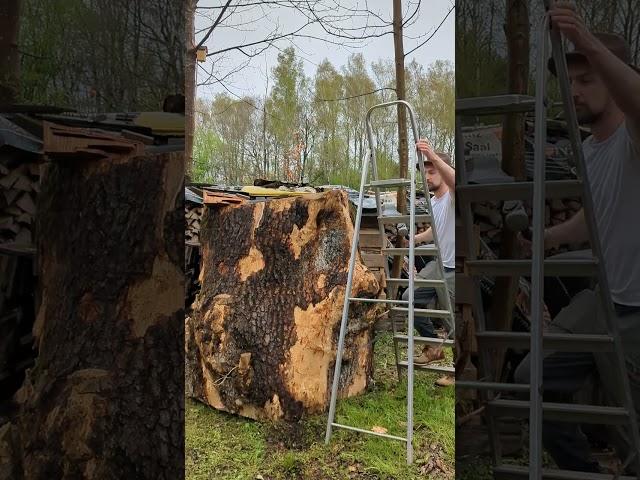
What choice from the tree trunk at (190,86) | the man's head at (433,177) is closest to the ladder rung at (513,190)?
the man's head at (433,177)

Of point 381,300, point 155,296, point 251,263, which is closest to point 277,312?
point 251,263

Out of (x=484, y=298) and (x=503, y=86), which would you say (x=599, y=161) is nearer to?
(x=503, y=86)

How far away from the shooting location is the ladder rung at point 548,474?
1417mm

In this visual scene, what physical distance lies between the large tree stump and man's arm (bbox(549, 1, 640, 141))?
1.00m

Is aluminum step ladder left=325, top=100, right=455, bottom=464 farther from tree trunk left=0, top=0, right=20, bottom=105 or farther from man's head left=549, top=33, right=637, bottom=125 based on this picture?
tree trunk left=0, top=0, right=20, bottom=105

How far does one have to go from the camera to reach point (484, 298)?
149cm

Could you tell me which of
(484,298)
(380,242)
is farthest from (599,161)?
(380,242)

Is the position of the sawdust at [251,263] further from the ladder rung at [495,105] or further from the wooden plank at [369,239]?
the ladder rung at [495,105]

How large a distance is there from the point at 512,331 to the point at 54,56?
1.38m

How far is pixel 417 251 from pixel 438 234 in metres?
0.18

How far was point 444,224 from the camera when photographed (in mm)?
2320

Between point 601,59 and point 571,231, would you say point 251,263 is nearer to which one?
point 571,231

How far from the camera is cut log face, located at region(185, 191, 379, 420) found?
8.80ft

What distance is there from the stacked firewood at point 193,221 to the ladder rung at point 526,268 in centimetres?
138
